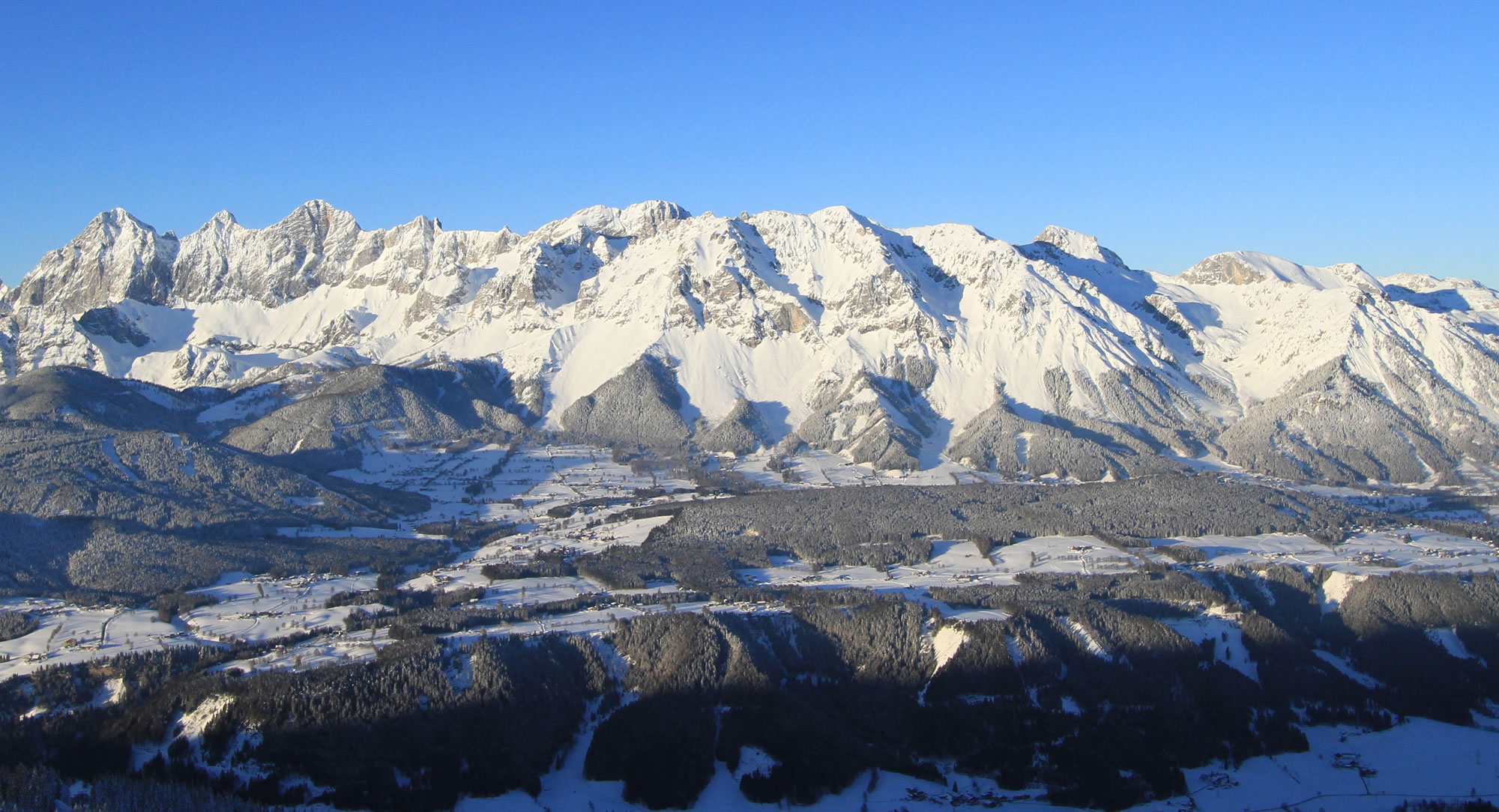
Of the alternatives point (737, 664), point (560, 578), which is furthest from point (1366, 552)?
point (560, 578)

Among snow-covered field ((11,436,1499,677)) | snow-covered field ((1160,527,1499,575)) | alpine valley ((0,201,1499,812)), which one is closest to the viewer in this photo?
alpine valley ((0,201,1499,812))

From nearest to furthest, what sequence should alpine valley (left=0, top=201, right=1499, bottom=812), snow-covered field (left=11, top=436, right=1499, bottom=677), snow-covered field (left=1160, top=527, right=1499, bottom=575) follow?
1. alpine valley (left=0, top=201, right=1499, bottom=812)
2. snow-covered field (left=11, top=436, right=1499, bottom=677)
3. snow-covered field (left=1160, top=527, right=1499, bottom=575)

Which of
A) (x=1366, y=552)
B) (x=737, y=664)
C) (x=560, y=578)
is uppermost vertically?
(x=560, y=578)

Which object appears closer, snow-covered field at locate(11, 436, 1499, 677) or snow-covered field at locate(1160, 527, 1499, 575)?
snow-covered field at locate(11, 436, 1499, 677)

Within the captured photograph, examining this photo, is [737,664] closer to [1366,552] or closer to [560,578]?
[560,578]

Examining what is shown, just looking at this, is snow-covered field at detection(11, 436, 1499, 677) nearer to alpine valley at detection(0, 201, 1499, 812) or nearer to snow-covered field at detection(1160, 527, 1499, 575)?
Result: snow-covered field at detection(1160, 527, 1499, 575)

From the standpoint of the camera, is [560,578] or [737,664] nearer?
[737,664]

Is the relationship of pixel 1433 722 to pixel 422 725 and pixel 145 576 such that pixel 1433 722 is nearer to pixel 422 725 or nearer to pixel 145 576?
pixel 422 725

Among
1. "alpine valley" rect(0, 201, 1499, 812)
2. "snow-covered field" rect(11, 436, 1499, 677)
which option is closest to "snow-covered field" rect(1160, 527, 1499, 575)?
"snow-covered field" rect(11, 436, 1499, 677)

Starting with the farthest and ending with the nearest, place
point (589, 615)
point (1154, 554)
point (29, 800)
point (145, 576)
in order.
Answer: point (1154, 554) → point (145, 576) → point (589, 615) → point (29, 800)

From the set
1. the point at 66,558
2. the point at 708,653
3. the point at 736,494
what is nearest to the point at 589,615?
the point at 708,653

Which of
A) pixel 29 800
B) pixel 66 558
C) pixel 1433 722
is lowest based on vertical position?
pixel 1433 722
